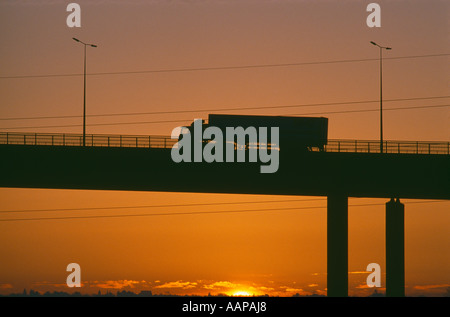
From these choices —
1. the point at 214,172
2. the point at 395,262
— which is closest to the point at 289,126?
the point at 214,172

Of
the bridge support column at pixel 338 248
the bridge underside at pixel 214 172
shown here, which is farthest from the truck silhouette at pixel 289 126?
the bridge support column at pixel 338 248

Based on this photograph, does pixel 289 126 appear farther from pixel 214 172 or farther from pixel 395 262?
pixel 395 262

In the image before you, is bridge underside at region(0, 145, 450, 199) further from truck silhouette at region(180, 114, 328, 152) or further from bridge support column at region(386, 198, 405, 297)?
truck silhouette at region(180, 114, 328, 152)

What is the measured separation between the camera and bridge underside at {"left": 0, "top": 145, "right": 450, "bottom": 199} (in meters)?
87.2

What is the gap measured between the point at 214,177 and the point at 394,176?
15808 millimetres

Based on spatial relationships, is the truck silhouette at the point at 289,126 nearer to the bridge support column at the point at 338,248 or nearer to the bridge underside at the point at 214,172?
the bridge underside at the point at 214,172

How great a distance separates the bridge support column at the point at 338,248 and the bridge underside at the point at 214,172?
1748mm

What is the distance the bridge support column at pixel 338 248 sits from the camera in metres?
90.1

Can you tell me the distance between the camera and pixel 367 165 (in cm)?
8838
